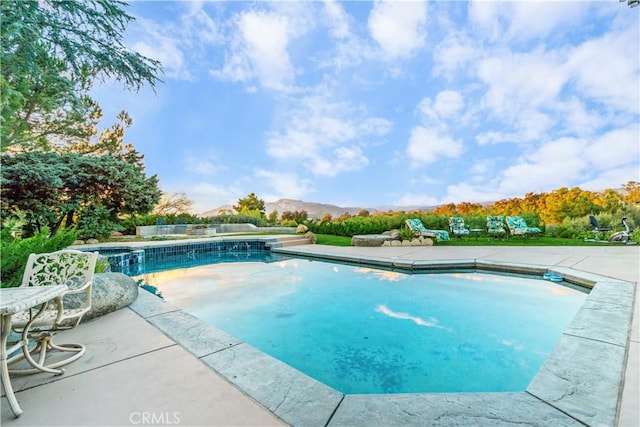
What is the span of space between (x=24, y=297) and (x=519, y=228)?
38.7 feet

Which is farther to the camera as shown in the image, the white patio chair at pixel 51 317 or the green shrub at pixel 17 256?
the green shrub at pixel 17 256

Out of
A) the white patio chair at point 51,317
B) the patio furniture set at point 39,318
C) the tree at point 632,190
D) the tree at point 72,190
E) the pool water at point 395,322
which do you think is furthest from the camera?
the tree at point 632,190

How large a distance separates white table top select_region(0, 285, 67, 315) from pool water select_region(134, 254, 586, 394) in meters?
1.73

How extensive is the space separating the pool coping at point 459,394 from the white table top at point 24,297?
965 mm

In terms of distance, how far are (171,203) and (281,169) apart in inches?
385

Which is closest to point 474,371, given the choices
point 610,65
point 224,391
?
point 224,391

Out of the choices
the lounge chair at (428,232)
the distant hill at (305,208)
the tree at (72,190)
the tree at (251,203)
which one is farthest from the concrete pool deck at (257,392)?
the tree at (251,203)

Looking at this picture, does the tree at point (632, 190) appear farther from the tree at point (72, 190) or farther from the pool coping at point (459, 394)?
the tree at point (72, 190)

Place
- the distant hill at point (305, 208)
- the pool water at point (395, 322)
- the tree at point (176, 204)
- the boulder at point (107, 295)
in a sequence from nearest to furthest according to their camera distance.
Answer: the pool water at point (395, 322) → the boulder at point (107, 295) → the tree at point (176, 204) → the distant hill at point (305, 208)

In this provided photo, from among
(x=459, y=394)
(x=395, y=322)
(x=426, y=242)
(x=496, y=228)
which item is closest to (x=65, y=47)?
(x=395, y=322)

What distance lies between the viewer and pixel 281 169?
19.9 meters

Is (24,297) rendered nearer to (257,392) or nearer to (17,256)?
(257,392)

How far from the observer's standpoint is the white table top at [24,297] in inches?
53.2

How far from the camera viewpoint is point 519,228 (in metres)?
9.77
